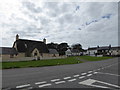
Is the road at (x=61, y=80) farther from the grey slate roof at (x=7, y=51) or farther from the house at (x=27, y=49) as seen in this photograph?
the house at (x=27, y=49)

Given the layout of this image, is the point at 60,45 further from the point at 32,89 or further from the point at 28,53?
the point at 32,89

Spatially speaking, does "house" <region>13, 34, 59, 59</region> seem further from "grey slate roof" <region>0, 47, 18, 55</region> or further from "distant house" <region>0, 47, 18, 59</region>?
"distant house" <region>0, 47, 18, 59</region>

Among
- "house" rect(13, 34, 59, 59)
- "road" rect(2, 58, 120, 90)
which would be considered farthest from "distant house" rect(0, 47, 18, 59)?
"road" rect(2, 58, 120, 90)

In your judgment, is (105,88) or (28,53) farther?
(28,53)

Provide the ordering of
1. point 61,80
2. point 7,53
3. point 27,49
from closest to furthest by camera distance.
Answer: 1. point 61,80
2. point 7,53
3. point 27,49

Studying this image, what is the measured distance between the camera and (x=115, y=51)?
112 meters

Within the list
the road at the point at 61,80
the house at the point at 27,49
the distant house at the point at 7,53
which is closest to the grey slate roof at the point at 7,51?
the distant house at the point at 7,53

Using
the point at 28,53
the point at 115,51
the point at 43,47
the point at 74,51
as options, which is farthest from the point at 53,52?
the point at 115,51

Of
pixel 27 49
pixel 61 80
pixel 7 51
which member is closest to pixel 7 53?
pixel 7 51

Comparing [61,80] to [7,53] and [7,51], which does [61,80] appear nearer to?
[7,53]

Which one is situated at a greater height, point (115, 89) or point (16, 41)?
point (16, 41)

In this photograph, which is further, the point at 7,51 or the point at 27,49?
the point at 27,49

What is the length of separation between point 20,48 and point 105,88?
168 feet

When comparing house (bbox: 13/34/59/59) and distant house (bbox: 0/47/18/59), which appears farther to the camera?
house (bbox: 13/34/59/59)
